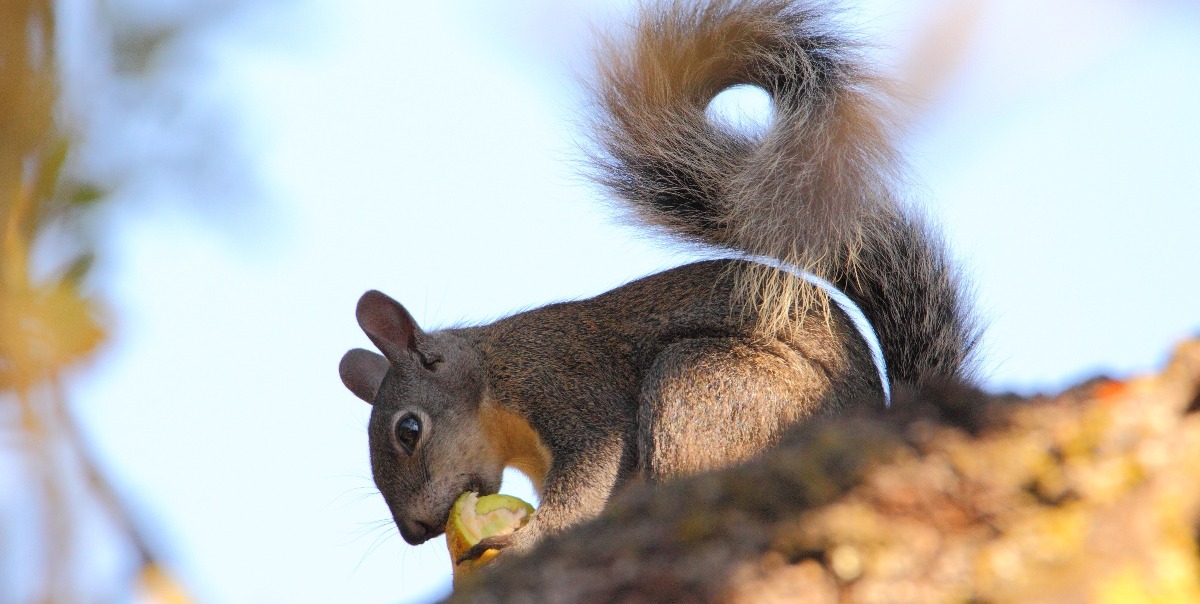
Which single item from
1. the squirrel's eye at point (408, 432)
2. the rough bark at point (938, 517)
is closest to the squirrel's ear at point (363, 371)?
the squirrel's eye at point (408, 432)

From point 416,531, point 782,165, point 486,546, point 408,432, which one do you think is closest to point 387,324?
point 408,432

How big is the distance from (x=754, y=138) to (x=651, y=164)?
1.01ft

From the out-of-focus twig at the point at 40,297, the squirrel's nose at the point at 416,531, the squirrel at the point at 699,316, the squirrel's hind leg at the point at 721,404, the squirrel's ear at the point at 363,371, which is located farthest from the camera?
the squirrel's ear at the point at 363,371

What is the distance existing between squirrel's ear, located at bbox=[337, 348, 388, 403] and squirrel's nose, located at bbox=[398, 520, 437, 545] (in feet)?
2.16

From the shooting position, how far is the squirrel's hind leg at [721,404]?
288 cm

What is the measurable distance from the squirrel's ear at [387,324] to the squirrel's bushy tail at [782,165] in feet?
2.42

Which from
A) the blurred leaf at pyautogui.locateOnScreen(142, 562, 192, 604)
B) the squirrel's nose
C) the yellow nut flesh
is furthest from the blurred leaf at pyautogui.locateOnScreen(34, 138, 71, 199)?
the squirrel's nose

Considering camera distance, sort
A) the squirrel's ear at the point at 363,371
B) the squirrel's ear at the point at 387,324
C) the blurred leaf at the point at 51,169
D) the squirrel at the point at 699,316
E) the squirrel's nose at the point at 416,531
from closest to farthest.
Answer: the blurred leaf at the point at 51,169 → the squirrel at the point at 699,316 → the squirrel's nose at the point at 416,531 → the squirrel's ear at the point at 387,324 → the squirrel's ear at the point at 363,371

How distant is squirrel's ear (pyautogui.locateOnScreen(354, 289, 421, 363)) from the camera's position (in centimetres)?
346

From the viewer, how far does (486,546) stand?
2.91m

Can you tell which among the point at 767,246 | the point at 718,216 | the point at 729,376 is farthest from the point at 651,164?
the point at 729,376

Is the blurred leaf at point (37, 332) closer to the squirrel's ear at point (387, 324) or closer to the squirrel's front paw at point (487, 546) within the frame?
the squirrel's front paw at point (487, 546)

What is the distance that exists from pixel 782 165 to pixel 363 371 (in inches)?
63.8

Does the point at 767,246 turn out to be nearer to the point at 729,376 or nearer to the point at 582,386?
the point at 729,376
